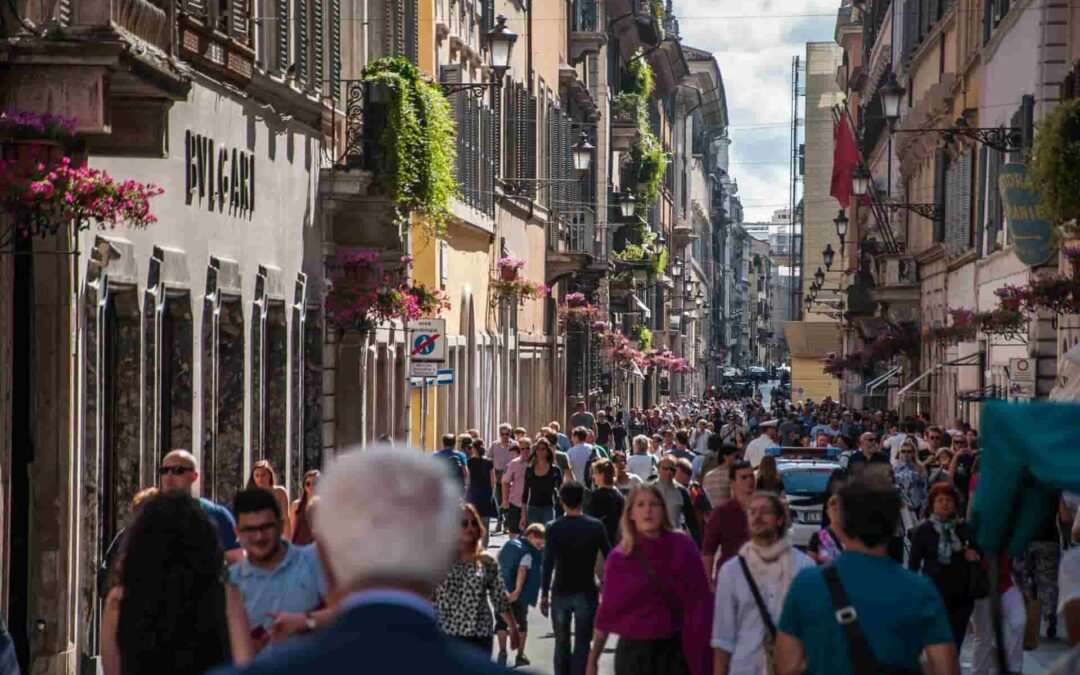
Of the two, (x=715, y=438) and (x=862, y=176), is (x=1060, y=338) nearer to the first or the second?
(x=715, y=438)

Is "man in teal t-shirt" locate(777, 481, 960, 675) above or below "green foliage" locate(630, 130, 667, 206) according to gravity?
below

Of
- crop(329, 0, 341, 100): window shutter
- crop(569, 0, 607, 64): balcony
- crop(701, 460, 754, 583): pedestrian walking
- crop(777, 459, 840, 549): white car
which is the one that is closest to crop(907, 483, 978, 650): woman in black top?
crop(701, 460, 754, 583): pedestrian walking

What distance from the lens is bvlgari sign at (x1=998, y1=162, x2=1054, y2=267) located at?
2911cm

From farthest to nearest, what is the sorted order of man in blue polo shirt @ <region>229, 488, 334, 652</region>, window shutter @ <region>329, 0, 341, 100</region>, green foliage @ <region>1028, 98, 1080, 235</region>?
1. window shutter @ <region>329, 0, 341, 100</region>
2. green foliage @ <region>1028, 98, 1080, 235</region>
3. man in blue polo shirt @ <region>229, 488, 334, 652</region>

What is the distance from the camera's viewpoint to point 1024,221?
29500 mm

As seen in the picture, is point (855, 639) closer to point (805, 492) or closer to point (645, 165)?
point (805, 492)

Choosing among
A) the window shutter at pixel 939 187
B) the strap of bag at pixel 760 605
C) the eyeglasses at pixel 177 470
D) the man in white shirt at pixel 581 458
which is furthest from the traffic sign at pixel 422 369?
the window shutter at pixel 939 187

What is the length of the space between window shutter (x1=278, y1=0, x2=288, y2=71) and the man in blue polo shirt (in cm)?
1460

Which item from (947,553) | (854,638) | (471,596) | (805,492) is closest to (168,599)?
(854,638)

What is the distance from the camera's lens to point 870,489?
716cm

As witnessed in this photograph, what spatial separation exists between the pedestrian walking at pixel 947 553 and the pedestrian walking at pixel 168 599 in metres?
5.95

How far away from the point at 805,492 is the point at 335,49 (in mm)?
8015

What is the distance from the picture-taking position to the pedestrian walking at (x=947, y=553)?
1334 cm

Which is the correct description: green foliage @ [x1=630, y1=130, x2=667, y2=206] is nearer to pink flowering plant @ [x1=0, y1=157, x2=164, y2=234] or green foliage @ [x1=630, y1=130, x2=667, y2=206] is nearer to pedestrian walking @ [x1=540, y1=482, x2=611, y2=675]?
pedestrian walking @ [x1=540, y1=482, x2=611, y2=675]
